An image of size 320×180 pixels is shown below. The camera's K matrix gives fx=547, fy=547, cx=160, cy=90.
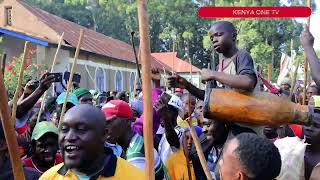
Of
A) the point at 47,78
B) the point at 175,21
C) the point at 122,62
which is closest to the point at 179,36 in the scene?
the point at 175,21

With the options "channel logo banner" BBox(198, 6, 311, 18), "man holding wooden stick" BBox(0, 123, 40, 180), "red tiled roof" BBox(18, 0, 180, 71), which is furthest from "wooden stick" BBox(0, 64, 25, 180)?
"red tiled roof" BBox(18, 0, 180, 71)

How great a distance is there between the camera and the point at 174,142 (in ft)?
13.7

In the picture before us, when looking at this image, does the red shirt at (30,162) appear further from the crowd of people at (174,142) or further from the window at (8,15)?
the window at (8,15)

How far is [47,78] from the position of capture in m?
4.66

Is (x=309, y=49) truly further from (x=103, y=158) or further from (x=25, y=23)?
(x=25, y=23)

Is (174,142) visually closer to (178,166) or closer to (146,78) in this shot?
(178,166)

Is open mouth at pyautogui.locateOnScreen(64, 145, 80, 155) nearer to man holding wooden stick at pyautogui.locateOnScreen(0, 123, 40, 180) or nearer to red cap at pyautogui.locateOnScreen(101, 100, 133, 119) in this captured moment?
man holding wooden stick at pyautogui.locateOnScreen(0, 123, 40, 180)

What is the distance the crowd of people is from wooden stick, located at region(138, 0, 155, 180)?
0.33 meters

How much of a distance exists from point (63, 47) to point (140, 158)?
60.5ft

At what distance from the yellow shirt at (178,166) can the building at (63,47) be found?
17.3 m

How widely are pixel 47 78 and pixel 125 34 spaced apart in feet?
162

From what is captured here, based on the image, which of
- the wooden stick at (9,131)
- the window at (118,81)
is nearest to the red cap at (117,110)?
the wooden stick at (9,131)

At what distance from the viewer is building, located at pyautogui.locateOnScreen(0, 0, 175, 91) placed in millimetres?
21906

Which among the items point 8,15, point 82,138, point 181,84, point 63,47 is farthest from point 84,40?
point 82,138
